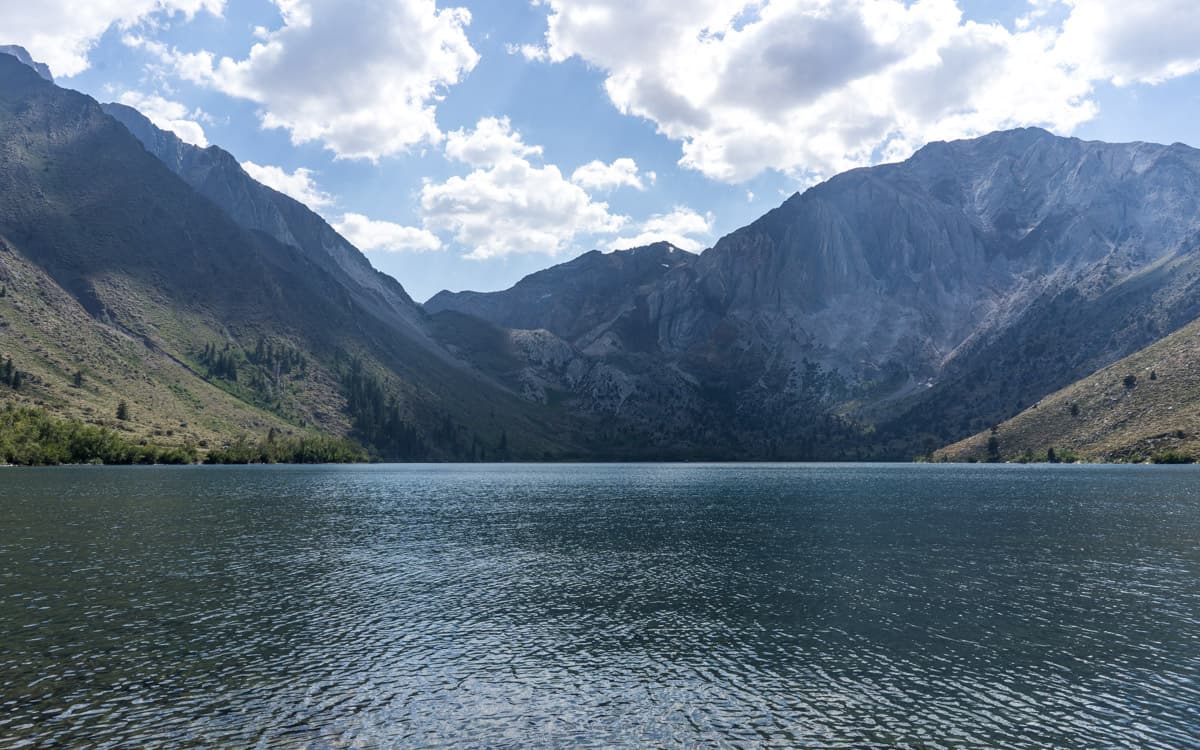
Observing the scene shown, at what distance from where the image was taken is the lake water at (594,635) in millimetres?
31781

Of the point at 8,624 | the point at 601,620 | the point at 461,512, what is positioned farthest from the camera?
the point at 461,512

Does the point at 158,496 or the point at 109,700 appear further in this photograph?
the point at 158,496

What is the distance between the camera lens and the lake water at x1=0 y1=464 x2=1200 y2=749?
3178 cm

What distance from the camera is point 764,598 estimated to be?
5772 centimetres

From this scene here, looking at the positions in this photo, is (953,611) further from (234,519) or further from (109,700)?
(234,519)

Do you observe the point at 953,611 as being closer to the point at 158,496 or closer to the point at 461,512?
the point at 461,512

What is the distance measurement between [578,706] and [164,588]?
43308 mm

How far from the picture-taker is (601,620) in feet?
166

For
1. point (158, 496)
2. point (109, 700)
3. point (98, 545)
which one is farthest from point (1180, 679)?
point (158, 496)

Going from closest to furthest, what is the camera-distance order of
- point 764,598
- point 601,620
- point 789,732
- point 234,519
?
point 789,732, point 601,620, point 764,598, point 234,519

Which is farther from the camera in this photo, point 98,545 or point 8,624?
point 98,545

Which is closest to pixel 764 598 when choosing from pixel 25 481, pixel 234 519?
pixel 234 519

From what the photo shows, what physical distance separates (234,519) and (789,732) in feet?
327

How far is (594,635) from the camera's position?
153 feet
